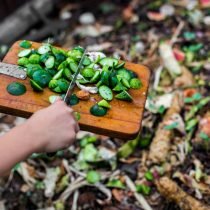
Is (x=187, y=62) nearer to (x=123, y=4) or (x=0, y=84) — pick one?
(x=123, y=4)

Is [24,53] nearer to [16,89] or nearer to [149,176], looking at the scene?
[16,89]

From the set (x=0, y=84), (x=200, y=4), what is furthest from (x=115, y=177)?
(x=200, y=4)

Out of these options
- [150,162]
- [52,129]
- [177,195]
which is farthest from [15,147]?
[150,162]

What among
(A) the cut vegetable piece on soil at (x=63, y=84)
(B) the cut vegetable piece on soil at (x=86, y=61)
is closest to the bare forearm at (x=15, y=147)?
(A) the cut vegetable piece on soil at (x=63, y=84)

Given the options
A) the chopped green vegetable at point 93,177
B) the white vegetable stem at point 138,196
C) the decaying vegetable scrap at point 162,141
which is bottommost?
the white vegetable stem at point 138,196

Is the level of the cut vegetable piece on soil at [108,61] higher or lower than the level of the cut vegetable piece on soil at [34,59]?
lower

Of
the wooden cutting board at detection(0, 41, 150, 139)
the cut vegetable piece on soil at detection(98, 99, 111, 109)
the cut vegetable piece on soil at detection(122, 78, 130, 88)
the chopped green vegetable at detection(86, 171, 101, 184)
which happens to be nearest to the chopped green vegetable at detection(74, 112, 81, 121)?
the wooden cutting board at detection(0, 41, 150, 139)

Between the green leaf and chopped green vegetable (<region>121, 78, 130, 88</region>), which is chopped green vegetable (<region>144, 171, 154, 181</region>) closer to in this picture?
the green leaf

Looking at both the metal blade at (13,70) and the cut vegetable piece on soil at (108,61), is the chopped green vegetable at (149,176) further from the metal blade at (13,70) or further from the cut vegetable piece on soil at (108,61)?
the metal blade at (13,70)
